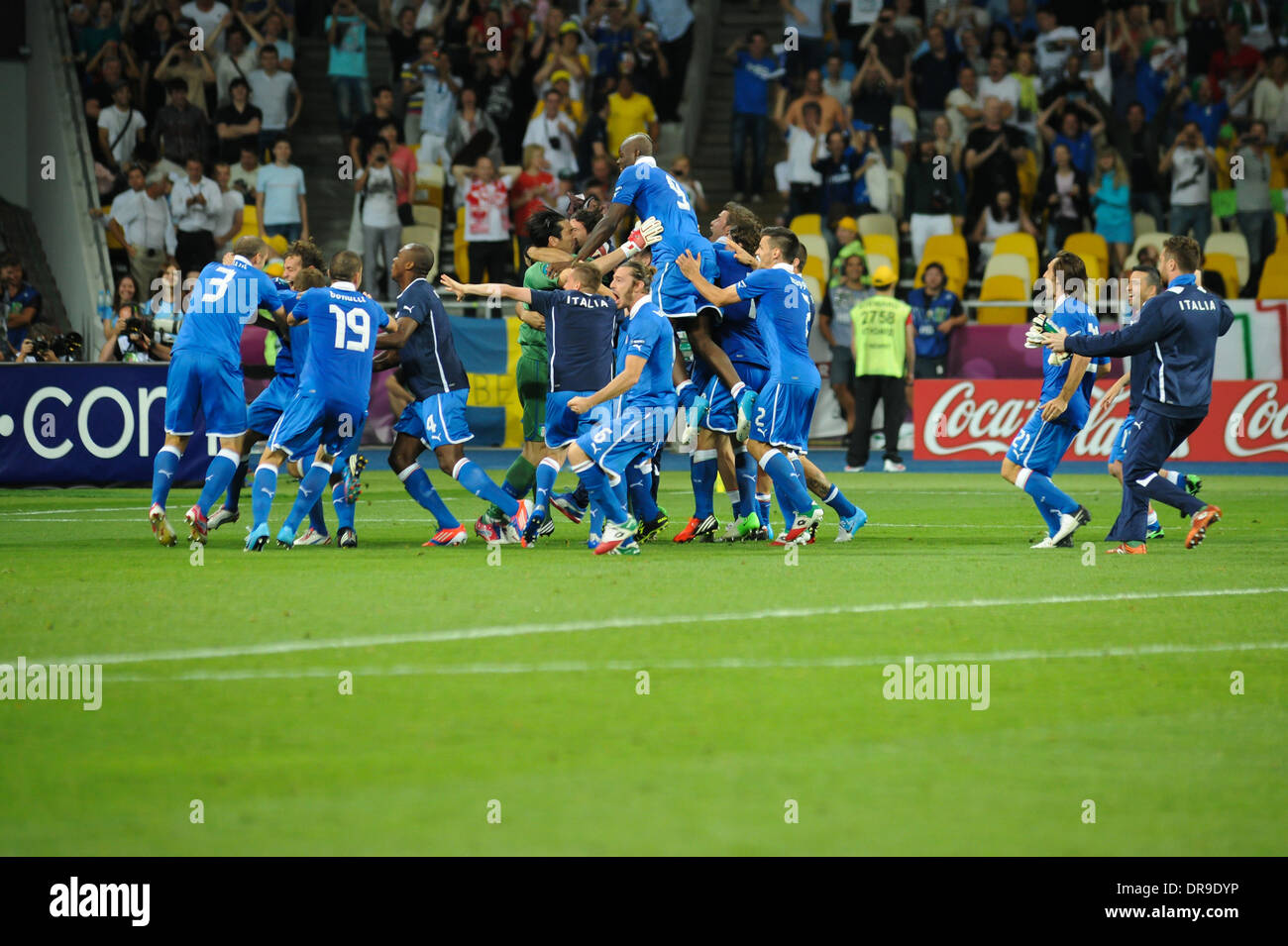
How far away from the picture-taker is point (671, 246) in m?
12.8

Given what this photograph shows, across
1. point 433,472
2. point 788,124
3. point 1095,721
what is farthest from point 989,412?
point 1095,721

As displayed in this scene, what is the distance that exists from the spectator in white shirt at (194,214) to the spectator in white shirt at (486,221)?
3.46 metres

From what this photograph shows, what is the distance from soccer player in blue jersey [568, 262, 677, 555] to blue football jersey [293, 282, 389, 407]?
170cm

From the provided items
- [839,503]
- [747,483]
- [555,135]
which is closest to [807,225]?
[555,135]

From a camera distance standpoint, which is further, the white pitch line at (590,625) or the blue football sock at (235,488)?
the blue football sock at (235,488)

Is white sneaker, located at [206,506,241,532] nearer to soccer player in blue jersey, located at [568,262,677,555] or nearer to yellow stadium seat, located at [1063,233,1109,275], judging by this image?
soccer player in blue jersey, located at [568,262,677,555]

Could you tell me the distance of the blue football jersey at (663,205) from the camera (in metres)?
12.8

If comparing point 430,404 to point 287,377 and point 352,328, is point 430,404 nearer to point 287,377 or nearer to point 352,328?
point 352,328

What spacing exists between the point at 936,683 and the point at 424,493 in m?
6.41

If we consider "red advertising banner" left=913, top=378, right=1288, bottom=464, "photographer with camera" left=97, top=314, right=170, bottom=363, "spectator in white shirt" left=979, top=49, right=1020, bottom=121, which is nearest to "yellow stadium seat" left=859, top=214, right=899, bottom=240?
"spectator in white shirt" left=979, top=49, right=1020, bottom=121

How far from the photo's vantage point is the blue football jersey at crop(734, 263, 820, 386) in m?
12.2

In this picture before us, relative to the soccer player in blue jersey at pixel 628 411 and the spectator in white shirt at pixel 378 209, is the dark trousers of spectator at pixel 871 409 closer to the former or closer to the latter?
the spectator in white shirt at pixel 378 209

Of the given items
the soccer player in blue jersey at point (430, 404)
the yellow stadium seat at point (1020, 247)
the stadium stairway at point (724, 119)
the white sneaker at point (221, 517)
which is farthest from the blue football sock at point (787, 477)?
the stadium stairway at point (724, 119)
